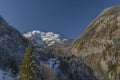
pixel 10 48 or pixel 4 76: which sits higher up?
pixel 10 48

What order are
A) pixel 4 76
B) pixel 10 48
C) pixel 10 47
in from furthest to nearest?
1. pixel 10 47
2. pixel 10 48
3. pixel 4 76

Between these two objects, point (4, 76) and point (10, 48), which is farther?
point (10, 48)

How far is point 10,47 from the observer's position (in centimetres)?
9438

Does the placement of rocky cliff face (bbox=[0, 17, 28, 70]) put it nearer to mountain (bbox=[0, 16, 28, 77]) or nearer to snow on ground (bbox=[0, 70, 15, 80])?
mountain (bbox=[0, 16, 28, 77])

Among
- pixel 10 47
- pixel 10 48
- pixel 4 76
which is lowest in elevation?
pixel 4 76

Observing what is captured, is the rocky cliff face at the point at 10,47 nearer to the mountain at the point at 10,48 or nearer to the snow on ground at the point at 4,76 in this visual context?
the mountain at the point at 10,48

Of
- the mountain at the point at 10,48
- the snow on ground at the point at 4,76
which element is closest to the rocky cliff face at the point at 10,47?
the mountain at the point at 10,48

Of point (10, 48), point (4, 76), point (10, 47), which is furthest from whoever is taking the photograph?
point (10, 47)

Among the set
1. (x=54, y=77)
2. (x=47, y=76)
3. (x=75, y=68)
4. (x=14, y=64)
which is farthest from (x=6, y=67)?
(x=75, y=68)

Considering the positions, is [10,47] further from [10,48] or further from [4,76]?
[4,76]

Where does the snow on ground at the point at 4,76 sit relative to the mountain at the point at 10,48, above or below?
below

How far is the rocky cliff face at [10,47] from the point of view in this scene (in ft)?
Result: 284

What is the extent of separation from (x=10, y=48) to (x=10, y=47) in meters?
0.57

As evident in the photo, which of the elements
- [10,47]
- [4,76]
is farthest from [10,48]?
[4,76]
